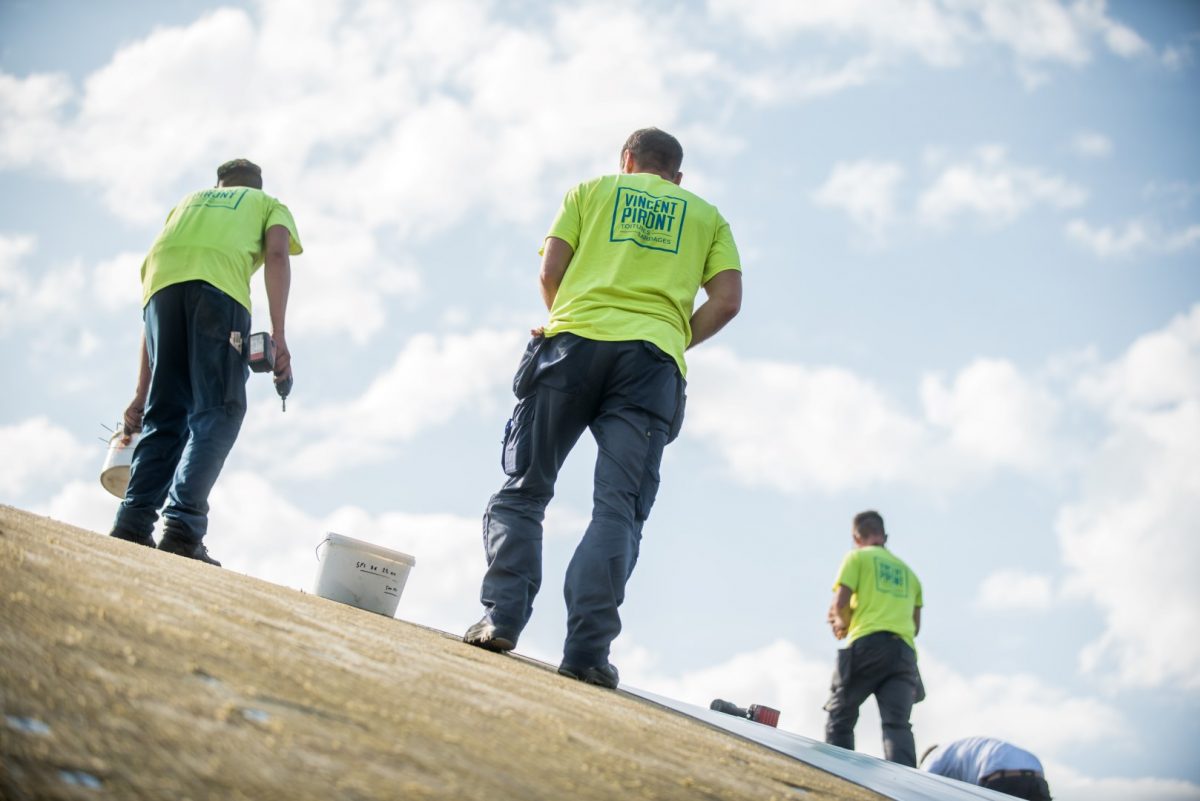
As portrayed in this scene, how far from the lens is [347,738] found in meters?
0.90

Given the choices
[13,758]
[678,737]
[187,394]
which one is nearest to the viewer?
[13,758]

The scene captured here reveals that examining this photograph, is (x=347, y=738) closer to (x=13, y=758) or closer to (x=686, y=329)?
(x=13, y=758)

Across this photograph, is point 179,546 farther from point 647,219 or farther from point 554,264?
point 647,219

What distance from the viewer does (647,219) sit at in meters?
3.24

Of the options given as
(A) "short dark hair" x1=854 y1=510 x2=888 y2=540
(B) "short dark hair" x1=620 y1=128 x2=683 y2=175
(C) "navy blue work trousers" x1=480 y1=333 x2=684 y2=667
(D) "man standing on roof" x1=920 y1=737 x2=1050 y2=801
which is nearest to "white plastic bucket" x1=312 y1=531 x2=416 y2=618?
(C) "navy blue work trousers" x1=480 y1=333 x2=684 y2=667

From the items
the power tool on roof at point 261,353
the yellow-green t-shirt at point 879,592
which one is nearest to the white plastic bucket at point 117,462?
the power tool on roof at point 261,353

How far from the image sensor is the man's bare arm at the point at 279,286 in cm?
432

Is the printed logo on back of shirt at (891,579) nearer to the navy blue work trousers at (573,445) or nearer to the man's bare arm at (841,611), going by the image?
the man's bare arm at (841,611)

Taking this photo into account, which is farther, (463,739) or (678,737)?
(678,737)

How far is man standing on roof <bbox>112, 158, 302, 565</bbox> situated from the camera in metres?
4.03

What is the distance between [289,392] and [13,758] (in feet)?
12.9

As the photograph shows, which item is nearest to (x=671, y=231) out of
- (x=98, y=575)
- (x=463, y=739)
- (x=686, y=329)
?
(x=686, y=329)

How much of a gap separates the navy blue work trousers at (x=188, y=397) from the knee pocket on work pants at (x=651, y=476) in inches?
76.2

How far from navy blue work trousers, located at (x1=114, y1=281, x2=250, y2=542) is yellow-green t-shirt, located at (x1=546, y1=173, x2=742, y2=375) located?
65.5 inches
